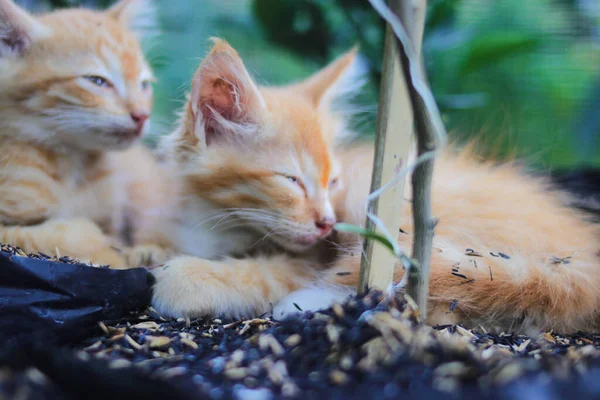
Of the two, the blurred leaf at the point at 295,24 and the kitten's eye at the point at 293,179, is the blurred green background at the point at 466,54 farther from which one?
the kitten's eye at the point at 293,179

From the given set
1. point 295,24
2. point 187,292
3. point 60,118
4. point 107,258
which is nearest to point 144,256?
point 107,258

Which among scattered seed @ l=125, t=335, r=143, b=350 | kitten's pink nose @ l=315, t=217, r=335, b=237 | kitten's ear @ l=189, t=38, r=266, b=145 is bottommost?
scattered seed @ l=125, t=335, r=143, b=350

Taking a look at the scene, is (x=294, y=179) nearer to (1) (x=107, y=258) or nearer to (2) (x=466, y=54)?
(1) (x=107, y=258)

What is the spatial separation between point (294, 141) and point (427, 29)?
3.08 ft

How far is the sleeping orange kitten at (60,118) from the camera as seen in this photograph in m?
1.21

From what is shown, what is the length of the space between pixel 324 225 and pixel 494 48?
3.36 ft

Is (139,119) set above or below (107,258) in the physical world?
above

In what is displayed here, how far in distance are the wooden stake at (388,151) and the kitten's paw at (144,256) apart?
725mm

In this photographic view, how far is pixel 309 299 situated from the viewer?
111 cm

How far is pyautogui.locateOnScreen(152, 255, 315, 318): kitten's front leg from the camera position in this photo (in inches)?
42.8

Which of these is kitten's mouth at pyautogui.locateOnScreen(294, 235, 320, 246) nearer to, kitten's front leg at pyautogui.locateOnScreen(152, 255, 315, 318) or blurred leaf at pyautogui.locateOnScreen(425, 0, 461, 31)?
kitten's front leg at pyautogui.locateOnScreen(152, 255, 315, 318)

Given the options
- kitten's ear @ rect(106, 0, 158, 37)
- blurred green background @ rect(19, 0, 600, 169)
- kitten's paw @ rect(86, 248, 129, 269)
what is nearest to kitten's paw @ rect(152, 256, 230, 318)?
kitten's paw @ rect(86, 248, 129, 269)

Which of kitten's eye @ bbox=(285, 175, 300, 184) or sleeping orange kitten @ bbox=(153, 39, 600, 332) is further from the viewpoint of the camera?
kitten's eye @ bbox=(285, 175, 300, 184)

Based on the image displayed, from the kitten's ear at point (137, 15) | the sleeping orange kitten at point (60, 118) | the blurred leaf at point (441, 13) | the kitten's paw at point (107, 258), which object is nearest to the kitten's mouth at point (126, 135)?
the sleeping orange kitten at point (60, 118)
